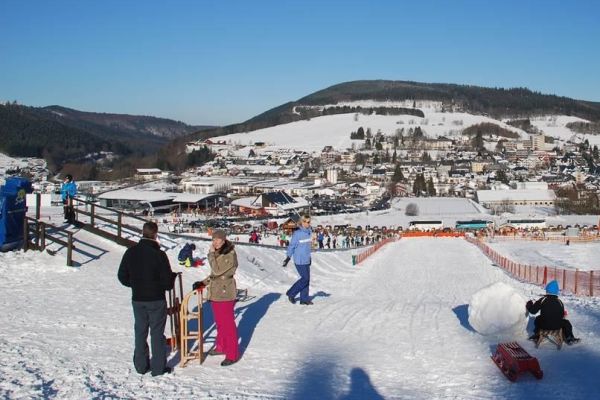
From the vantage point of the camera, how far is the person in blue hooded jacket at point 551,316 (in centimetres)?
725

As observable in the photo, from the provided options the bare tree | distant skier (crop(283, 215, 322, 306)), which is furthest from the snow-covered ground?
the bare tree

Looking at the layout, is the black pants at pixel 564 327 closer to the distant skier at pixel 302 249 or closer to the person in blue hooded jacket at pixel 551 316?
the person in blue hooded jacket at pixel 551 316

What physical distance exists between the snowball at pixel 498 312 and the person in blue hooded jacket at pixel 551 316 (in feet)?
0.92

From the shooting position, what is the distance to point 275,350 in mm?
7215

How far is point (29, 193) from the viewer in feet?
41.1

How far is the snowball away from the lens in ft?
25.5

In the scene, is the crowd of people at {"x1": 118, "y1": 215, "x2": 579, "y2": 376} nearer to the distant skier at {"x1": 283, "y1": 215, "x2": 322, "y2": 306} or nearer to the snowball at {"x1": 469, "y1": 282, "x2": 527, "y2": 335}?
the snowball at {"x1": 469, "y1": 282, "x2": 527, "y2": 335}

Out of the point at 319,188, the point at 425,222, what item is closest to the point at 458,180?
the point at 319,188

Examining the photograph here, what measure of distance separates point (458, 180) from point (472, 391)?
503 feet

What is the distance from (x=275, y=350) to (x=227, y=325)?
0.94 m

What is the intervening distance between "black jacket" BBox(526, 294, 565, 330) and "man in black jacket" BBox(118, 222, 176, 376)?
4142 mm

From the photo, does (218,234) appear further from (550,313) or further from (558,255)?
(558,255)

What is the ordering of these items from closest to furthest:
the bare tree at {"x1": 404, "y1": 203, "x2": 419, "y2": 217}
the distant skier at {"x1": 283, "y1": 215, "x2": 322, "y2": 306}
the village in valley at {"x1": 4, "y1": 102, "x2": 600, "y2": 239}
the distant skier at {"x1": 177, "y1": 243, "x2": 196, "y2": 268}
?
1. the distant skier at {"x1": 283, "y1": 215, "x2": 322, "y2": 306}
2. the distant skier at {"x1": 177, "y1": 243, "x2": 196, "y2": 268}
3. the village in valley at {"x1": 4, "y1": 102, "x2": 600, "y2": 239}
4. the bare tree at {"x1": 404, "y1": 203, "x2": 419, "y2": 217}

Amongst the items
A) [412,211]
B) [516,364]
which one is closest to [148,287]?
[516,364]
